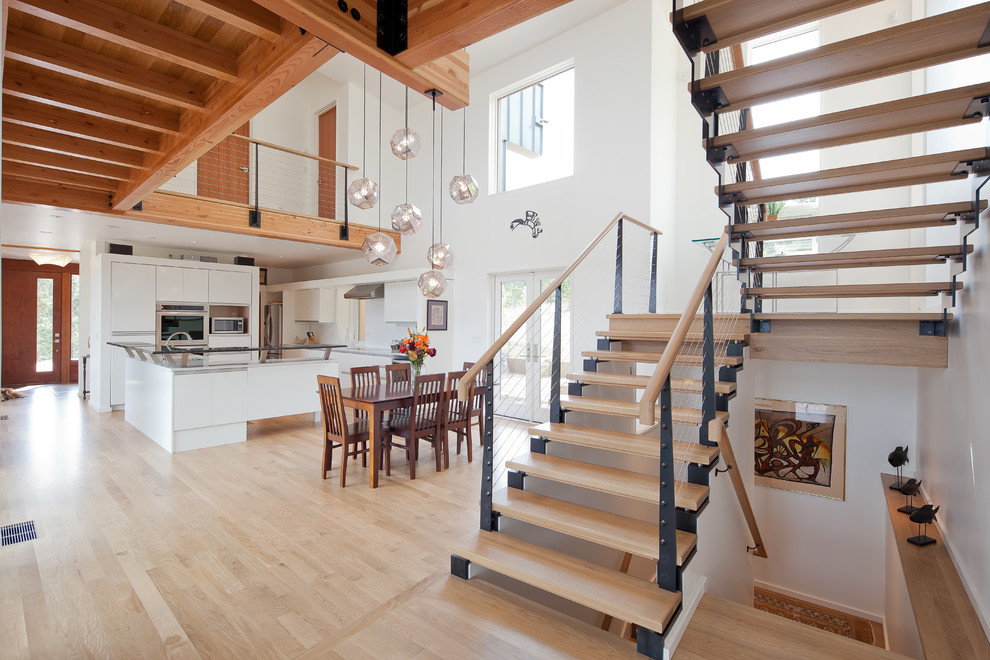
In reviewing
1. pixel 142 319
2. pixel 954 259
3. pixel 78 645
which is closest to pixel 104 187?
pixel 142 319

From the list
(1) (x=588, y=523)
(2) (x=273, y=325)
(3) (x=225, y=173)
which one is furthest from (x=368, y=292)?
(1) (x=588, y=523)

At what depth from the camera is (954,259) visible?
2938 millimetres

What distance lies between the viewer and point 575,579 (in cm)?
234

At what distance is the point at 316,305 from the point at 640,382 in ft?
26.8

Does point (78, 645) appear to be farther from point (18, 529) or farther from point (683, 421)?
point (683, 421)

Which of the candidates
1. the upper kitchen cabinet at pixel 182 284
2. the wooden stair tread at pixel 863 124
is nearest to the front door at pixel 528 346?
the wooden stair tread at pixel 863 124

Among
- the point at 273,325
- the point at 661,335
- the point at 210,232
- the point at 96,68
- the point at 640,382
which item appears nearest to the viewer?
the point at 96,68

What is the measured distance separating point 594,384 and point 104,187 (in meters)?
5.19

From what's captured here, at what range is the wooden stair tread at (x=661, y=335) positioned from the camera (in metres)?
3.79

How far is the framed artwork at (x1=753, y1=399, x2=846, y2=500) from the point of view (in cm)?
478

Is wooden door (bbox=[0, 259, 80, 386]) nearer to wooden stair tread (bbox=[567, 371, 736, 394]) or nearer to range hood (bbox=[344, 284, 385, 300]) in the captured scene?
range hood (bbox=[344, 284, 385, 300])

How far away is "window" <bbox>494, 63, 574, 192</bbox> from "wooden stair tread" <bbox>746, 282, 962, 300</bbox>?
3.92 meters

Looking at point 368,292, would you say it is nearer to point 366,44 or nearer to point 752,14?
point 366,44

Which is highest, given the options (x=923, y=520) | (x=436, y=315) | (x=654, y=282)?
(x=654, y=282)
